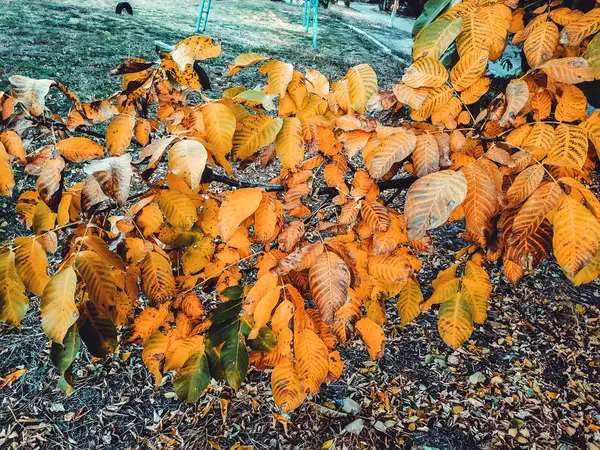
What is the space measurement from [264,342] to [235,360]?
80mm

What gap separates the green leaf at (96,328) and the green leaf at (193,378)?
22 cm

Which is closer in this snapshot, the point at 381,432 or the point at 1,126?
the point at 1,126

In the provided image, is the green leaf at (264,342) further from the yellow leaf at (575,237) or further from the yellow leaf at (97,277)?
the yellow leaf at (575,237)

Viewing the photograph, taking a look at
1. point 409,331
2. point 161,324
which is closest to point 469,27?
point 161,324

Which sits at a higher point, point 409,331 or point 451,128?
point 451,128

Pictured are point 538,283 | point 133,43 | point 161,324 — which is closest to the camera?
point 161,324

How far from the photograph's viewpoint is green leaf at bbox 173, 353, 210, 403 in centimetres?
109

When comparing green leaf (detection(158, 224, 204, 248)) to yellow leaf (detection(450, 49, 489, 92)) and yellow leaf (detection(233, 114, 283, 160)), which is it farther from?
yellow leaf (detection(450, 49, 489, 92))

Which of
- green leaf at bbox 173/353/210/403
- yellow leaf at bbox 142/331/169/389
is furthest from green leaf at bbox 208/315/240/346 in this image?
yellow leaf at bbox 142/331/169/389

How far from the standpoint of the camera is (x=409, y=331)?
281 centimetres

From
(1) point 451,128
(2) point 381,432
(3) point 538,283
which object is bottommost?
(2) point 381,432

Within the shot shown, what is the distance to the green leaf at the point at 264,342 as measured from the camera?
1.05m

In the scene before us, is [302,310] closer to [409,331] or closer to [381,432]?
[381,432]

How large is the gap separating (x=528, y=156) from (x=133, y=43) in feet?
25.5
